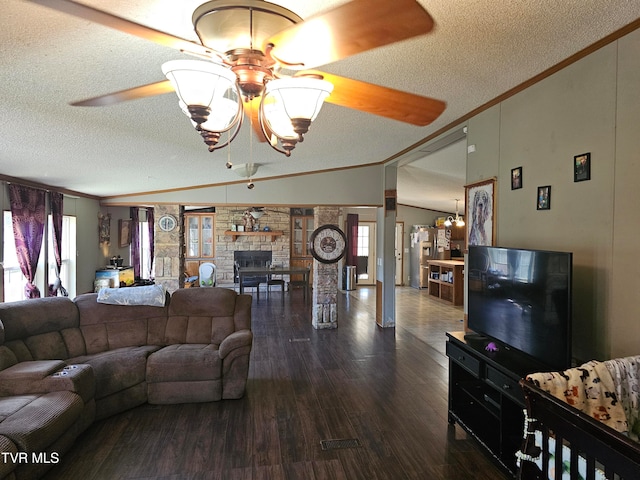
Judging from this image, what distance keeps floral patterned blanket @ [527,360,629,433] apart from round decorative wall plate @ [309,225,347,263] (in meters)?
4.40

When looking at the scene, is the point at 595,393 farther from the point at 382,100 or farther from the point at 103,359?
the point at 103,359

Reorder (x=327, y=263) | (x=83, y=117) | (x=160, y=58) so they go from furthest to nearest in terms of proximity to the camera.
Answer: (x=327, y=263)
(x=83, y=117)
(x=160, y=58)

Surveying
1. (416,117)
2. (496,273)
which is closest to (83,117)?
(416,117)

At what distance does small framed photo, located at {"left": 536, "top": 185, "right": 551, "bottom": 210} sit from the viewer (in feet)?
7.88

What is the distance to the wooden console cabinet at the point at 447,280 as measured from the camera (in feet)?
25.8

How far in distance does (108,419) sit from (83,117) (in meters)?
2.37

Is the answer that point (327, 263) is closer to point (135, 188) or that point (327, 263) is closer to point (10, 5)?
point (135, 188)

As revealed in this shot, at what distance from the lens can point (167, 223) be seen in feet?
20.6

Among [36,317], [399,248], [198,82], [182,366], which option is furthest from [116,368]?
[399,248]

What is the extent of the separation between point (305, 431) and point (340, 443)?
0.31 metres

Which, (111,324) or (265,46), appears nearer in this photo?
(265,46)

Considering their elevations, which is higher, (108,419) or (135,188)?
(135,188)

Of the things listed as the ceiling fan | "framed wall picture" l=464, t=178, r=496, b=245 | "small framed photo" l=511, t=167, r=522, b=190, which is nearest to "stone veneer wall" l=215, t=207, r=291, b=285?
"framed wall picture" l=464, t=178, r=496, b=245

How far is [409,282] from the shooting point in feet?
35.8
